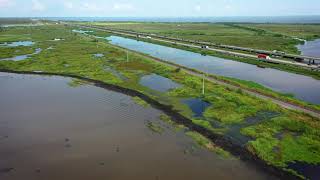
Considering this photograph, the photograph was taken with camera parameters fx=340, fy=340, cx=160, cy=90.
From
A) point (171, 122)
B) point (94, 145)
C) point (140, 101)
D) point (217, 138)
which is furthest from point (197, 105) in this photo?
point (94, 145)

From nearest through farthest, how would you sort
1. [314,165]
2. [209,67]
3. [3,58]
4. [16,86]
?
[314,165] → [16,86] → [209,67] → [3,58]

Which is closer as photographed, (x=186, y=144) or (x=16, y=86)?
(x=186, y=144)

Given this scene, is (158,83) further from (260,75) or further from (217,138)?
(217,138)

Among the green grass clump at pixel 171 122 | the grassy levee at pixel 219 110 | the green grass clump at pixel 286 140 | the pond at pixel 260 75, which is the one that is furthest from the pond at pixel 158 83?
the green grass clump at pixel 286 140

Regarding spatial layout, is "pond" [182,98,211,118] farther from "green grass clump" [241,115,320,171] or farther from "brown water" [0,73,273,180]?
"green grass clump" [241,115,320,171]

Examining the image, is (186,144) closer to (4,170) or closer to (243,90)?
(4,170)

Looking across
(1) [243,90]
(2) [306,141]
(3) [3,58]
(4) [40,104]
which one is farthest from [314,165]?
(3) [3,58]

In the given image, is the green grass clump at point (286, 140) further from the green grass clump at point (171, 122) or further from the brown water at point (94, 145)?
the green grass clump at point (171, 122)

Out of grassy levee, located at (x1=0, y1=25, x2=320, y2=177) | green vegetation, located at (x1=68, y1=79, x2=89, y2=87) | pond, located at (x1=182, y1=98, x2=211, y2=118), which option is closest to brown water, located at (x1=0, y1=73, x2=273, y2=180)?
grassy levee, located at (x1=0, y1=25, x2=320, y2=177)
